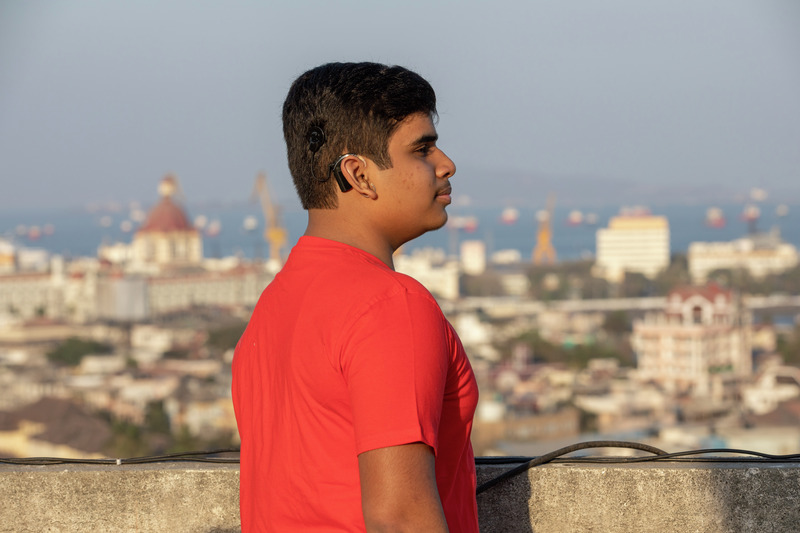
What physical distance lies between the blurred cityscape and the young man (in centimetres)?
2084

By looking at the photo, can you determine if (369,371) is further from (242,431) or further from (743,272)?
(743,272)

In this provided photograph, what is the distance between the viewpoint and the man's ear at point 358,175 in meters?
0.98

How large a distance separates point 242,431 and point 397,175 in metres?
0.31

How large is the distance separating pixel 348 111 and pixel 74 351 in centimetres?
4440

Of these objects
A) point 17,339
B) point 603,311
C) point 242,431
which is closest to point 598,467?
point 242,431

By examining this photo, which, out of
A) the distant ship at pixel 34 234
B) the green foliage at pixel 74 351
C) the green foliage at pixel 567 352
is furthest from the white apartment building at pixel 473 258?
the distant ship at pixel 34 234

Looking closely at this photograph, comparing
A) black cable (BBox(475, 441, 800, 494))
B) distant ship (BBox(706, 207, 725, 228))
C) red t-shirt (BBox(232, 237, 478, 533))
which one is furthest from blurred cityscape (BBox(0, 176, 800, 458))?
distant ship (BBox(706, 207, 725, 228))

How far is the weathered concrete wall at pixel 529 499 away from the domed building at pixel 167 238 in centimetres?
7834

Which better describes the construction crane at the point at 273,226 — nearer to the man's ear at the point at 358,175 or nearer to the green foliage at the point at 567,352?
the green foliage at the point at 567,352

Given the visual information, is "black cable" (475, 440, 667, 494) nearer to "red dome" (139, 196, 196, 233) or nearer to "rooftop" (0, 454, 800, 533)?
"rooftop" (0, 454, 800, 533)

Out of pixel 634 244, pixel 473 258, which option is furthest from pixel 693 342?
pixel 634 244

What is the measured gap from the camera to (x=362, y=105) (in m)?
0.97

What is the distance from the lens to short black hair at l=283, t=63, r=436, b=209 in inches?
38.4

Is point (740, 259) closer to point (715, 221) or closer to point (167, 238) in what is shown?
point (167, 238)
